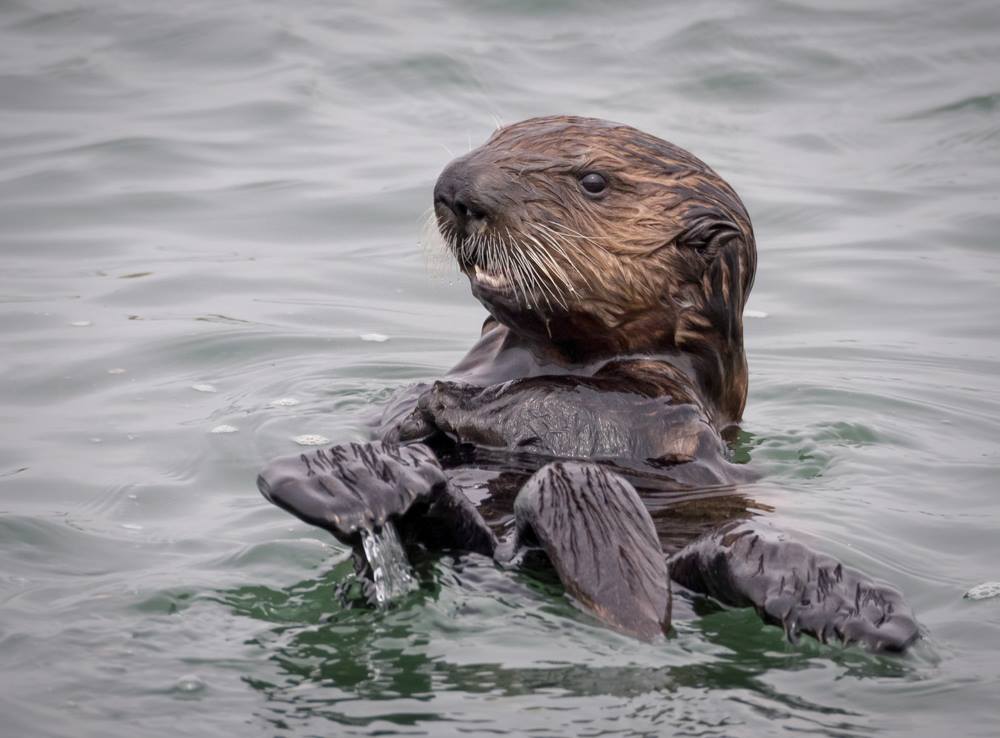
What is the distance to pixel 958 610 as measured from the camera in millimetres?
4039

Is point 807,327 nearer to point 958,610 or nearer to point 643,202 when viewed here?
point 643,202

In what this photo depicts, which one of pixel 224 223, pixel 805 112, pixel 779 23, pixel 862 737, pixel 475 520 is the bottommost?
pixel 862 737

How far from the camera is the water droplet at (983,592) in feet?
13.6

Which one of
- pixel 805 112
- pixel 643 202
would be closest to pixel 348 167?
pixel 805 112

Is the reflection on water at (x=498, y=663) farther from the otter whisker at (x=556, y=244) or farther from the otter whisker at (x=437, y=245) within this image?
the otter whisker at (x=437, y=245)

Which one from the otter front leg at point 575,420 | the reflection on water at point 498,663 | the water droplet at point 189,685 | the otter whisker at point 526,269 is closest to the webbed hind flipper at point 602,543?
the reflection on water at point 498,663

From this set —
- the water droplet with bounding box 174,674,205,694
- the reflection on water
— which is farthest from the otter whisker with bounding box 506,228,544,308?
the water droplet with bounding box 174,674,205,694

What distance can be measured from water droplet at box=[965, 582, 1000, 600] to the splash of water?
1.65 m

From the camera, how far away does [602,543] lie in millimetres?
3541

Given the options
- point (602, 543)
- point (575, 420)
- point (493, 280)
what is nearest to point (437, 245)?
point (493, 280)

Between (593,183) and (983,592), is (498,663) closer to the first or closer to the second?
(983,592)

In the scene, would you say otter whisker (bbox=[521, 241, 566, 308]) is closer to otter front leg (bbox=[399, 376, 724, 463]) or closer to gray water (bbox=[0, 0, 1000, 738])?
otter front leg (bbox=[399, 376, 724, 463])

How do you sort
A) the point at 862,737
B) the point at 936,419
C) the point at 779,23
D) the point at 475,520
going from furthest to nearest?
the point at 779,23 → the point at 936,419 → the point at 475,520 → the point at 862,737

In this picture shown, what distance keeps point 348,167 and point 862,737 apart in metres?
7.55
